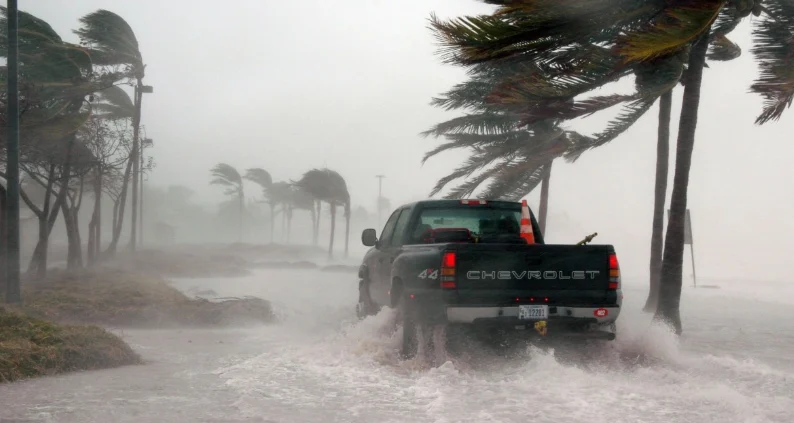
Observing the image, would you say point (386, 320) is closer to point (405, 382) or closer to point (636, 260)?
point (405, 382)

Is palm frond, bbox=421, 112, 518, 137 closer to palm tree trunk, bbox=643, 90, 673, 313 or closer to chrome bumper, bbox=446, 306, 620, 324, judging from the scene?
palm tree trunk, bbox=643, 90, 673, 313

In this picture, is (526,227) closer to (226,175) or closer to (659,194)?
(659,194)

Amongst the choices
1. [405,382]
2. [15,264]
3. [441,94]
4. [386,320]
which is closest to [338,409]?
[405,382]

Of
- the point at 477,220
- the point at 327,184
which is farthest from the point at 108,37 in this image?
the point at 327,184

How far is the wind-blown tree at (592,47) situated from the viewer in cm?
1009

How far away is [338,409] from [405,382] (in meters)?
1.24

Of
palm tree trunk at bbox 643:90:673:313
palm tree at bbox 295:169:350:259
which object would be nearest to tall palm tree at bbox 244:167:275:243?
palm tree at bbox 295:169:350:259

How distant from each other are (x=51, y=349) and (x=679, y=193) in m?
9.42

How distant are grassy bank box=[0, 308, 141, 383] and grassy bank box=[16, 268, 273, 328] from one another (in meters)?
3.83

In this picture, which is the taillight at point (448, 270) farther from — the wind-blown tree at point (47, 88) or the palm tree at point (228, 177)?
the palm tree at point (228, 177)

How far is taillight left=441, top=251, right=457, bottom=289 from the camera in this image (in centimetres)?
805

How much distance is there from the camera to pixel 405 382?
25.7 ft

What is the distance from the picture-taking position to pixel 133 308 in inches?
581

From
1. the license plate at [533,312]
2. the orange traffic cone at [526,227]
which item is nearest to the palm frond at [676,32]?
the orange traffic cone at [526,227]
